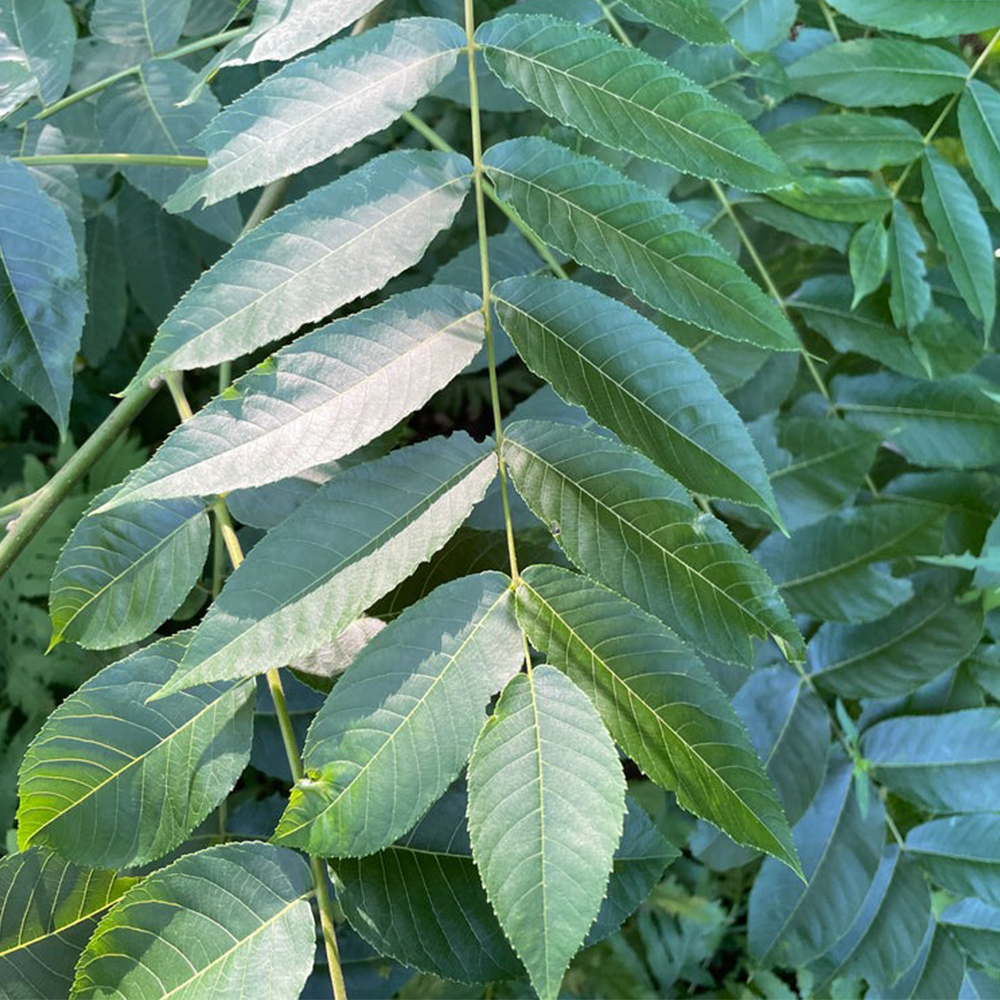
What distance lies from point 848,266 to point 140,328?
126 cm

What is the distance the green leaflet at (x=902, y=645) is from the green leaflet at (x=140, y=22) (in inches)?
36.2

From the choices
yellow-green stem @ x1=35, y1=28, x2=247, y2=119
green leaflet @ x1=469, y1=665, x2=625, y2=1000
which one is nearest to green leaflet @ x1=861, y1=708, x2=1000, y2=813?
green leaflet @ x1=469, y1=665, x2=625, y2=1000

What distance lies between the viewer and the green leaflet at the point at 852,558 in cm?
96

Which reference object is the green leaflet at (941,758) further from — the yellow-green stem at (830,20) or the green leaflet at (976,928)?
the yellow-green stem at (830,20)

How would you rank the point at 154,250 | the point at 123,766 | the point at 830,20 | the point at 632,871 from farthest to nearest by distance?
the point at 154,250
the point at 830,20
the point at 632,871
the point at 123,766

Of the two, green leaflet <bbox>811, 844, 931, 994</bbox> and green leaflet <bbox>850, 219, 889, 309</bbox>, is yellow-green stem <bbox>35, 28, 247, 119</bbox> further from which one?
green leaflet <bbox>811, 844, 931, 994</bbox>

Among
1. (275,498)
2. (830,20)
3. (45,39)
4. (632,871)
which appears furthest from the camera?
(830,20)

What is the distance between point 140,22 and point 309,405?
685 mm

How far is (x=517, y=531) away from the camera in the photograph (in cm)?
82

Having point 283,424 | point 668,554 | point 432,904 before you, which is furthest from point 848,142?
point 432,904

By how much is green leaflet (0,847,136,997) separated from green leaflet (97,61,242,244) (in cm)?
60

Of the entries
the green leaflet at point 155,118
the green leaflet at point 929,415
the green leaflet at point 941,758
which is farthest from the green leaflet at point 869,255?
the green leaflet at point 155,118

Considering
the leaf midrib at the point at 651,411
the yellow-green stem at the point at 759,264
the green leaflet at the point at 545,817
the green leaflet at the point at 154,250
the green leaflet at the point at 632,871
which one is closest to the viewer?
the green leaflet at the point at 545,817

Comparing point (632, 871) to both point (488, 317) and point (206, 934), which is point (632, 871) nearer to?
point (206, 934)
